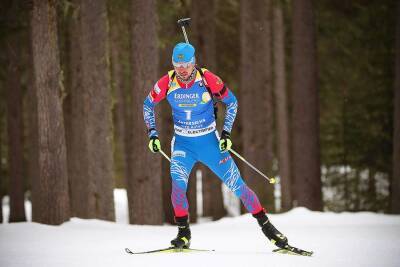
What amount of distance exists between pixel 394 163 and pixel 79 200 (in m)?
7.63

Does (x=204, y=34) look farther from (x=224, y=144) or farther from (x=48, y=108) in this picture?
(x=224, y=144)

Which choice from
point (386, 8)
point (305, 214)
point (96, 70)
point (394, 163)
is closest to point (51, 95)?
point (96, 70)

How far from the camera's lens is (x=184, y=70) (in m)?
6.72

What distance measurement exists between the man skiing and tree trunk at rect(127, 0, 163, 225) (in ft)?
10.4

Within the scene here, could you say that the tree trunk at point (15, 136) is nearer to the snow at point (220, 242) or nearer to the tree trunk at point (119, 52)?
the tree trunk at point (119, 52)

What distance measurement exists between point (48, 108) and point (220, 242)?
12.5 ft

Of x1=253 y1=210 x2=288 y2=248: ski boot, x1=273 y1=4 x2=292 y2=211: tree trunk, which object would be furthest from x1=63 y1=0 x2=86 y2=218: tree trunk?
x1=273 y1=4 x2=292 y2=211: tree trunk

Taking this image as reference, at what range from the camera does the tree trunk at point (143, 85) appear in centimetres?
1020

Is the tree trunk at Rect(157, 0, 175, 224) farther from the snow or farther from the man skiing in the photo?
the man skiing

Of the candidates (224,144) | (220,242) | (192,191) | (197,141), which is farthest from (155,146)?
(192,191)

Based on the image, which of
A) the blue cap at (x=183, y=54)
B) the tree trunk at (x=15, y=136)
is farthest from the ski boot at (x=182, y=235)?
the tree trunk at (x=15, y=136)

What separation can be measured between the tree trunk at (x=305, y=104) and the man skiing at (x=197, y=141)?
5663 mm

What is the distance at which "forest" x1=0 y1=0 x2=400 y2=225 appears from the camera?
10.2 m

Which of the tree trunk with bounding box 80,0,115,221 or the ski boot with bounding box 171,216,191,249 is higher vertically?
the tree trunk with bounding box 80,0,115,221
